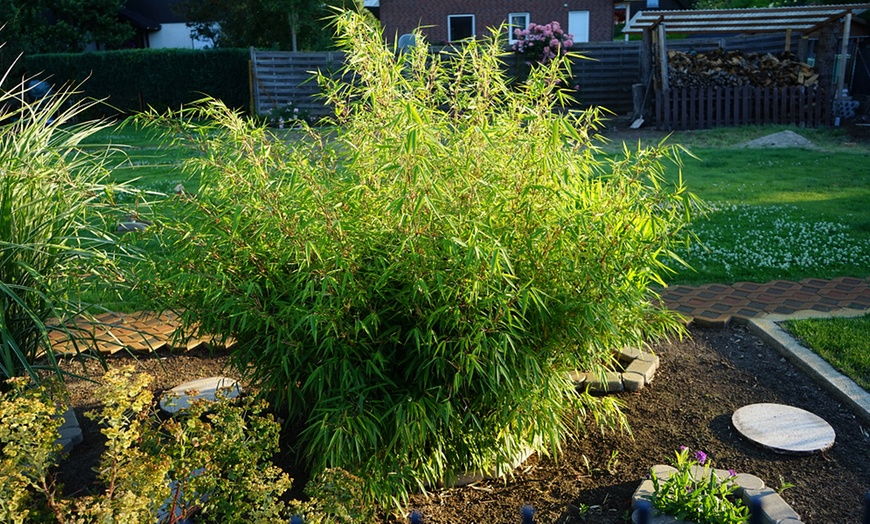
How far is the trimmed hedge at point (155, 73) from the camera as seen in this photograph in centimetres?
1947

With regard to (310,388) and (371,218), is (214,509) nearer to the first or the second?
(310,388)

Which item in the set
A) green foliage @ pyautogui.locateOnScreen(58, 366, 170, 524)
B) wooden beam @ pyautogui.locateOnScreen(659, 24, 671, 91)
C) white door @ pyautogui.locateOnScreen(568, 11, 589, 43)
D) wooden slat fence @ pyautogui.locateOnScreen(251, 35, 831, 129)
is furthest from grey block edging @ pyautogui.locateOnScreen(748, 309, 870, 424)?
white door @ pyautogui.locateOnScreen(568, 11, 589, 43)

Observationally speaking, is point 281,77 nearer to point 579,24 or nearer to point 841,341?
point 579,24

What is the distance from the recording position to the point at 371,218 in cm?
300

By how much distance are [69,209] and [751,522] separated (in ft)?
10.0

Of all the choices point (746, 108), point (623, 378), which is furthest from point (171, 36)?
point (623, 378)

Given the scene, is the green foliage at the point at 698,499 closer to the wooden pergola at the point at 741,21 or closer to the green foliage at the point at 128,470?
the green foliage at the point at 128,470

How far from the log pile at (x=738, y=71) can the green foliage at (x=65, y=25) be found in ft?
53.7

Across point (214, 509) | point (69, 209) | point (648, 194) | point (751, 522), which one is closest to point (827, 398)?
point (648, 194)

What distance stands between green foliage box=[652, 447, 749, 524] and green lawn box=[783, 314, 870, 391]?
1544mm

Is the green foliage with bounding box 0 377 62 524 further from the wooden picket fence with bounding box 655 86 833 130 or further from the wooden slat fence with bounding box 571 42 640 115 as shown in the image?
the wooden slat fence with bounding box 571 42 640 115

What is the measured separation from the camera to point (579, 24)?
1042 inches

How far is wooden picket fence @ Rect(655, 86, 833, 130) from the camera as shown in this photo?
14.5 metres

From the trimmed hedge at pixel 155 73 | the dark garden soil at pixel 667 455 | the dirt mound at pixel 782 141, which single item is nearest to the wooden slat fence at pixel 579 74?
the trimmed hedge at pixel 155 73
